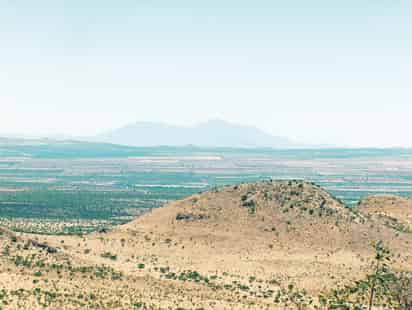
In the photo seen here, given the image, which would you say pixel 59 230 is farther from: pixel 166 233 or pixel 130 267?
pixel 130 267

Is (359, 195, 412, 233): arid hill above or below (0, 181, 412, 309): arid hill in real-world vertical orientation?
above

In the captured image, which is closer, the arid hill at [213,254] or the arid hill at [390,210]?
the arid hill at [213,254]

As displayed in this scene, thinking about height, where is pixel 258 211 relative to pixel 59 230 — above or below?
above

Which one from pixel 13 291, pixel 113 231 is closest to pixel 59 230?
pixel 113 231

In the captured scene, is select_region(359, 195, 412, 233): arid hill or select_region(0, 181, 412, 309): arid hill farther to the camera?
select_region(359, 195, 412, 233): arid hill

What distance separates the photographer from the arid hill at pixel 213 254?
71.2 metres

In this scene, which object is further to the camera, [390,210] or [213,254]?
[390,210]

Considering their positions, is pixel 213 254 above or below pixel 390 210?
below

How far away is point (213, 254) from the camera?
328ft

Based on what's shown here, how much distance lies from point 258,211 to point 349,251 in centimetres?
2023

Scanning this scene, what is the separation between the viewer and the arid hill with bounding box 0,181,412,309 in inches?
2805

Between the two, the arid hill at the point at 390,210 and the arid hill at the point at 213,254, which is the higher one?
the arid hill at the point at 390,210

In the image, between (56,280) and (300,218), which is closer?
(56,280)

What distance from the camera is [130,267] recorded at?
89062 millimetres
